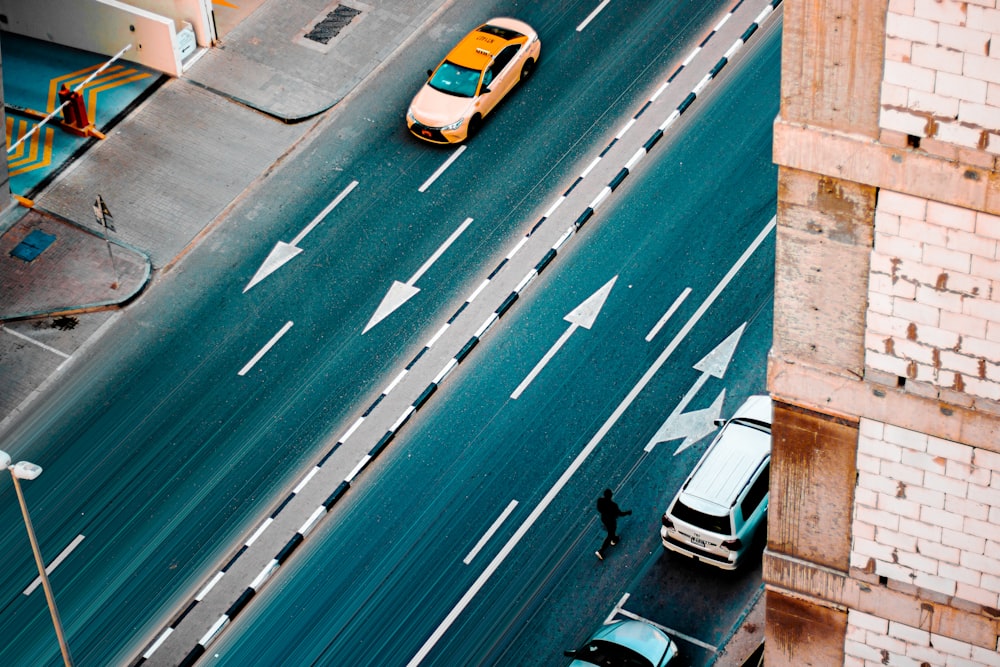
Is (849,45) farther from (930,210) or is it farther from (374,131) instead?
(374,131)

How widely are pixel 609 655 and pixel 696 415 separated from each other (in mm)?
7206

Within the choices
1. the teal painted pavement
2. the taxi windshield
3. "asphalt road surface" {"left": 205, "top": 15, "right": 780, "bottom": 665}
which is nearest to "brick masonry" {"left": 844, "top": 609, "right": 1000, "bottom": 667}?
"asphalt road surface" {"left": 205, "top": 15, "right": 780, "bottom": 665}

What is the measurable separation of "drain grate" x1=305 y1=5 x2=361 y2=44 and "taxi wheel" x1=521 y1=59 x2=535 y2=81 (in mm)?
5775

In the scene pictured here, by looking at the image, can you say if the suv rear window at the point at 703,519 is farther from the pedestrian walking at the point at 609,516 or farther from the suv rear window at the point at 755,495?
Answer: the pedestrian walking at the point at 609,516

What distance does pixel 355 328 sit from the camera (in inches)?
1676

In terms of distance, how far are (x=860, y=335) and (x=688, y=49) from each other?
27.0 metres

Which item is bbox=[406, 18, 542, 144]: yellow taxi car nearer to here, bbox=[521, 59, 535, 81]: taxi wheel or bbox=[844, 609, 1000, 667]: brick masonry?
bbox=[521, 59, 535, 81]: taxi wheel

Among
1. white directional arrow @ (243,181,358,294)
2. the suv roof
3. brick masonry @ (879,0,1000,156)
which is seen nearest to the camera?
brick masonry @ (879,0,1000,156)

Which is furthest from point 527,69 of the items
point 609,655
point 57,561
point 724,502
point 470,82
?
point 609,655

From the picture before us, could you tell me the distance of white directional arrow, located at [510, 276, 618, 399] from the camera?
134ft

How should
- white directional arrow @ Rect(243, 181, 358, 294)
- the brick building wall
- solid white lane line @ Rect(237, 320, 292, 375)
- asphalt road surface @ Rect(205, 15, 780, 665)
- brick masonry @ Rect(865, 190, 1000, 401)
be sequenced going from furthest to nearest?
white directional arrow @ Rect(243, 181, 358, 294), solid white lane line @ Rect(237, 320, 292, 375), asphalt road surface @ Rect(205, 15, 780, 665), brick masonry @ Rect(865, 190, 1000, 401), the brick building wall

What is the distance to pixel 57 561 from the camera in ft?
128

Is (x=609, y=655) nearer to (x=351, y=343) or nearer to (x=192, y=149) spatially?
(x=351, y=343)

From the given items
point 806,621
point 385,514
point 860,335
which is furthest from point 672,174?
point 860,335
